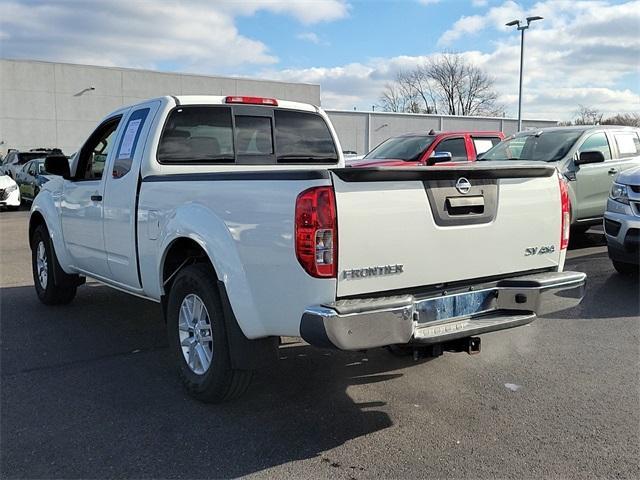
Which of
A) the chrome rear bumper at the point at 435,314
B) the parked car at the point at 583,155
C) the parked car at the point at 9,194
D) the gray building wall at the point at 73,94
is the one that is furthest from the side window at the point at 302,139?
the gray building wall at the point at 73,94

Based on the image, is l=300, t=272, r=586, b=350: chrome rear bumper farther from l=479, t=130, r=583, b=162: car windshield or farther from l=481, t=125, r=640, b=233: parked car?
l=479, t=130, r=583, b=162: car windshield

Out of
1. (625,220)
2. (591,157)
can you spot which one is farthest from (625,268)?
(591,157)

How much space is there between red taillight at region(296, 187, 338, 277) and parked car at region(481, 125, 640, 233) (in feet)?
23.5

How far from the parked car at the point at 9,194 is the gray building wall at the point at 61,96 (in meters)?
16.5

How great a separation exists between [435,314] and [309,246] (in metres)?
0.91

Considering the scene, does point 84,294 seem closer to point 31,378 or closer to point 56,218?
point 56,218

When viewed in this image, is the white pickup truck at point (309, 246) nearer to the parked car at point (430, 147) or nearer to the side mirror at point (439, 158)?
the side mirror at point (439, 158)

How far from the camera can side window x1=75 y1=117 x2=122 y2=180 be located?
5578 millimetres

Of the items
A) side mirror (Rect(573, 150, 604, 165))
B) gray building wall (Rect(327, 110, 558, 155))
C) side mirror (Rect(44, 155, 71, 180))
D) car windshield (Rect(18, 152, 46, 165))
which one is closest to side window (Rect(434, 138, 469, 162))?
side mirror (Rect(573, 150, 604, 165))

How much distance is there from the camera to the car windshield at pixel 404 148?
39.2 ft

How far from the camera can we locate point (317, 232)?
3209mm

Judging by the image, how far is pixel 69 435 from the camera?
143 inches

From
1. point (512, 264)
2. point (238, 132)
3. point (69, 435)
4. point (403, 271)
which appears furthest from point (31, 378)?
point (512, 264)

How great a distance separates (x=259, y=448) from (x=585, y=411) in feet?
6.80
